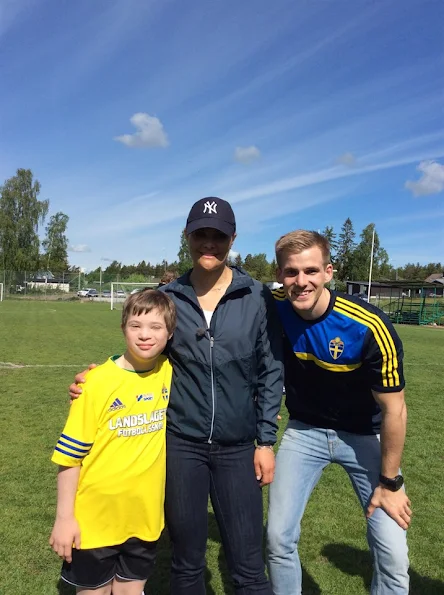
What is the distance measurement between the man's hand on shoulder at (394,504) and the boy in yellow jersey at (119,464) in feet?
3.78

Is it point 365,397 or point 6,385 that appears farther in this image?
point 6,385

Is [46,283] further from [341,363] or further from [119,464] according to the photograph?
[341,363]

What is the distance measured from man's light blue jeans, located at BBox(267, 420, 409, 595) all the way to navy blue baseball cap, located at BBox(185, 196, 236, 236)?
4.26 feet

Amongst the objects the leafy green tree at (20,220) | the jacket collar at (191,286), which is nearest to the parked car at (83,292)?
the leafy green tree at (20,220)

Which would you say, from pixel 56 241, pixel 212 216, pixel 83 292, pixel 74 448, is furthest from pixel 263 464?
pixel 56 241

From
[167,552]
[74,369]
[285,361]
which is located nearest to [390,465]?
[285,361]

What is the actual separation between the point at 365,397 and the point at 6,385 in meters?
7.92

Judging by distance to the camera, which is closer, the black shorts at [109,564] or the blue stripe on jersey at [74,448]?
the blue stripe on jersey at [74,448]

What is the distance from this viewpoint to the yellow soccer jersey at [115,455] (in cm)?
226

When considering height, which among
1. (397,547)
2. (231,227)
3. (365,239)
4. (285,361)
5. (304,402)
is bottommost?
(397,547)

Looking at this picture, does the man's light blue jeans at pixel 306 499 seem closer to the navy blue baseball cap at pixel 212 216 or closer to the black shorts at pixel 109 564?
the black shorts at pixel 109 564

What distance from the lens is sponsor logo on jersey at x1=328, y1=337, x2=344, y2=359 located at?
2598mm

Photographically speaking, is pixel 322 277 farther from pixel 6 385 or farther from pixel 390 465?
pixel 6 385

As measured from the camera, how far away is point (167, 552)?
12.2 ft
